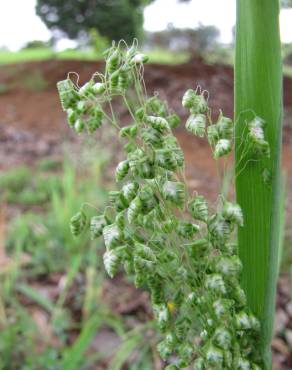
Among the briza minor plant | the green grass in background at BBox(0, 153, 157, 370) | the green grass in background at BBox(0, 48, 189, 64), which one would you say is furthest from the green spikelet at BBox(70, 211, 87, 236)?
the green grass in background at BBox(0, 48, 189, 64)

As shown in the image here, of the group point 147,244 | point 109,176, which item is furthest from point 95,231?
point 109,176

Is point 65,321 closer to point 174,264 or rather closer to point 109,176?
point 174,264

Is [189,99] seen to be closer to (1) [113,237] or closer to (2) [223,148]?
(2) [223,148]

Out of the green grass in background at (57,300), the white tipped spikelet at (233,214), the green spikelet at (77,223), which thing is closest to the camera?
the white tipped spikelet at (233,214)

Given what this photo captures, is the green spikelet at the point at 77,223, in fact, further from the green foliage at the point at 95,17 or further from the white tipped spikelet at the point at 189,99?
the green foliage at the point at 95,17

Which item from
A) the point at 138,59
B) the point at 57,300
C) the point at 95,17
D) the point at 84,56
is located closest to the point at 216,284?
the point at 138,59

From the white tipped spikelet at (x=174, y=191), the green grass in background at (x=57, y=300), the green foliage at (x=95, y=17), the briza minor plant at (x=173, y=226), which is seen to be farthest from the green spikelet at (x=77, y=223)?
the green foliage at (x=95, y=17)
